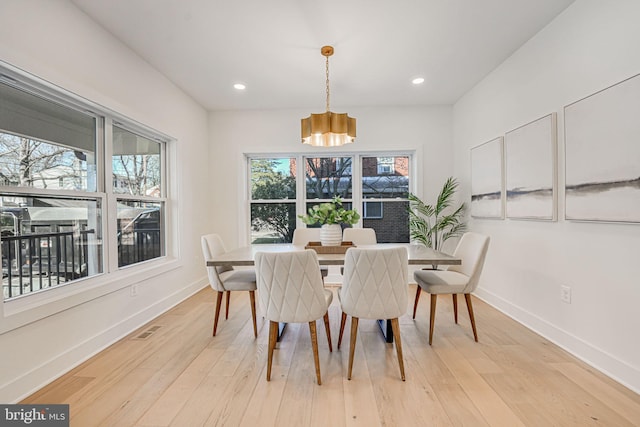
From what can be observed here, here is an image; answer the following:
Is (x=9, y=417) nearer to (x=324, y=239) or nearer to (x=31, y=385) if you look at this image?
(x=31, y=385)

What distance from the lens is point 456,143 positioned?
4.09 metres

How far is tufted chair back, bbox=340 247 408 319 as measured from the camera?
1.78 meters

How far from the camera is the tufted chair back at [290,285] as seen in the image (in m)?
1.75

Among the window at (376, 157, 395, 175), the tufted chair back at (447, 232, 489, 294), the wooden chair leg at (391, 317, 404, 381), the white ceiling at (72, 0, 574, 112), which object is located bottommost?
the wooden chair leg at (391, 317, 404, 381)

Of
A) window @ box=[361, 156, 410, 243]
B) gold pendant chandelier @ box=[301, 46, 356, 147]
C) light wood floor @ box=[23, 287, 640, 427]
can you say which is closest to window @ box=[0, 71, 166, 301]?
light wood floor @ box=[23, 287, 640, 427]

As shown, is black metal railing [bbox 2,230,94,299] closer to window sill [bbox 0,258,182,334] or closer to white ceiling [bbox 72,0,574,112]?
window sill [bbox 0,258,182,334]

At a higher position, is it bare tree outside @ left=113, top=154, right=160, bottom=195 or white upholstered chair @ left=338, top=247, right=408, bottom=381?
bare tree outside @ left=113, top=154, right=160, bottom=195

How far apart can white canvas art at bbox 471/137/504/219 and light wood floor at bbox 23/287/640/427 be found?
131cm

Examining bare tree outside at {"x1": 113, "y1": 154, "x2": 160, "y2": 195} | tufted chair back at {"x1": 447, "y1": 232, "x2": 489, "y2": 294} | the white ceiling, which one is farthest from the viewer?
bare tree outside at {"x1": 113, "y1": 154, "x2": 160, "y2": 195}

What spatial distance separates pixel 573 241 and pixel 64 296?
376 cm

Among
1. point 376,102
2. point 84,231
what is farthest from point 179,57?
point 376,102

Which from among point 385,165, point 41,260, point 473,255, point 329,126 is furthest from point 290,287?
point 385,165

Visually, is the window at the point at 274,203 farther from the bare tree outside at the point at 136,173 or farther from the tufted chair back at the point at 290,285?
the tufted chair back at the point at 290,285

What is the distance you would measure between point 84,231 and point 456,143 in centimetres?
444
